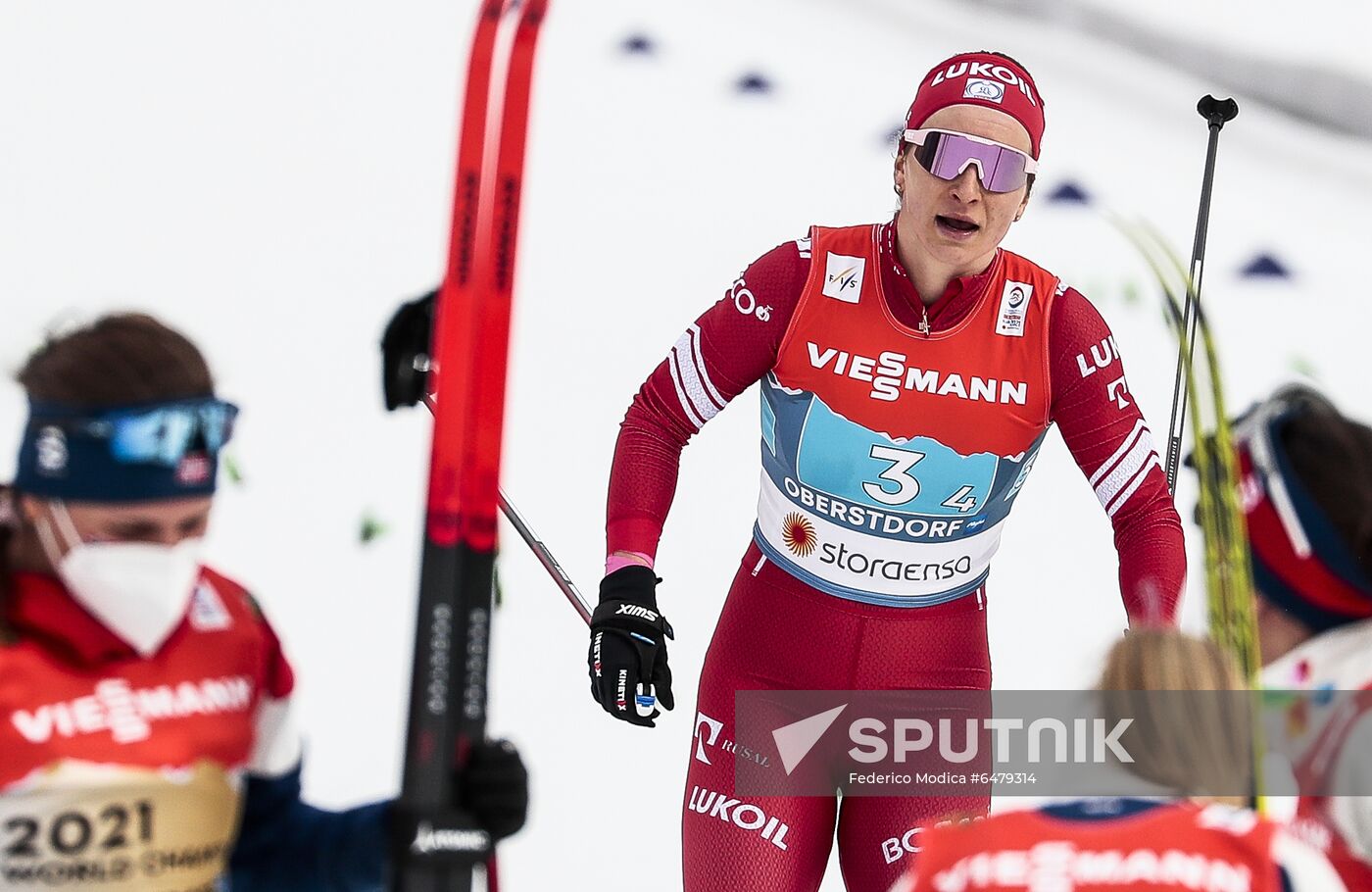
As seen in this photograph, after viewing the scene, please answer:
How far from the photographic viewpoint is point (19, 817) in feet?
6.46

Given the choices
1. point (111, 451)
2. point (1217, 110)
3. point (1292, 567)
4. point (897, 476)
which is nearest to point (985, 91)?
point (897, 476)

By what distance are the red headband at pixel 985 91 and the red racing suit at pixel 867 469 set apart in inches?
9.6

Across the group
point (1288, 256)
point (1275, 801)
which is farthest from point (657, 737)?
point (1288, 256)

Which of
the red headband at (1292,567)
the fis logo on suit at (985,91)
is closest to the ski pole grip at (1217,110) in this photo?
the fis logo on suit at (985,91)

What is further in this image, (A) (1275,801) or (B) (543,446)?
(B) (543,446)

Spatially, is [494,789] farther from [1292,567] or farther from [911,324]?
[911,324]

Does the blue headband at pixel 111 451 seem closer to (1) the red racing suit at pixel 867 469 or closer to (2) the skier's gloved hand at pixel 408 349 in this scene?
(2) the skier's gloved hand at pixel 408 349

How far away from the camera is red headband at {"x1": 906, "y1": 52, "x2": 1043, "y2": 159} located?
3105mm

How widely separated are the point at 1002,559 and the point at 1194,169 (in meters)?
3.22

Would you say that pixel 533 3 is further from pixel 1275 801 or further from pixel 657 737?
pixel 657 737

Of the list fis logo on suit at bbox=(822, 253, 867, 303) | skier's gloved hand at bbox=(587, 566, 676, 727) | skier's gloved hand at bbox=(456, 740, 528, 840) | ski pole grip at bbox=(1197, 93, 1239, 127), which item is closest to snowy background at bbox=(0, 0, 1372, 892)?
skier's gloved hand at bbox=(587, 566, 676, 727)

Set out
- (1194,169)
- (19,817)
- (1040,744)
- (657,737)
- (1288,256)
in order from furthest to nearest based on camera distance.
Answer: (1194,169) → (1288,256) → (657,737) → (1040,744) → (19,817)

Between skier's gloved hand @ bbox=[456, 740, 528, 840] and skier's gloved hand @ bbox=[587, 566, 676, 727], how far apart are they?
2.51ft

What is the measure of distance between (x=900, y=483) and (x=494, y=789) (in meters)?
1.21
